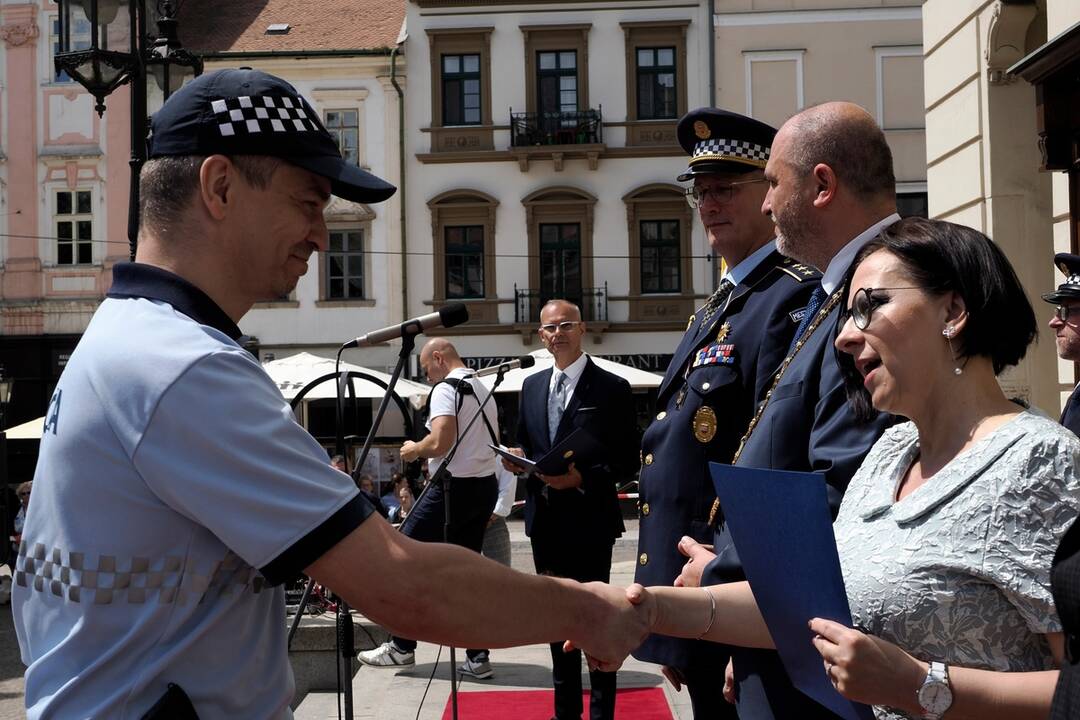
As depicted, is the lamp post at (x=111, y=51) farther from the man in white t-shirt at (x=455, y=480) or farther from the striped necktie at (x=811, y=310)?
the striped necktie at (x=811, y=310)

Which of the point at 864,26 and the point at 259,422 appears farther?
the point at 864,26

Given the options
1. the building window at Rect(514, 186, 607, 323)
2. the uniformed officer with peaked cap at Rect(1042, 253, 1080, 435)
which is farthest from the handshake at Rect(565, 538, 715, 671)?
the building window at Rect(514, 186, 607, 323)

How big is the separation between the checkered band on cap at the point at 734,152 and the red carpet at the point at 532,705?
Answer: 3.84 metres

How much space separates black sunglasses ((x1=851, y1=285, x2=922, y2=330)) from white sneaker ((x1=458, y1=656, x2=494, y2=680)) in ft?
19.6

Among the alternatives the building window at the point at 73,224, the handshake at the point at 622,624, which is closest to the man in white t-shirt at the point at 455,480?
the handshake at the point at 622,624

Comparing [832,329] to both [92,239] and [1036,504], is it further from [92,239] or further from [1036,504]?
[92,239]

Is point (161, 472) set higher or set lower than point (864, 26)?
lower

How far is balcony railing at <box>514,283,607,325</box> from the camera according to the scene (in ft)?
101

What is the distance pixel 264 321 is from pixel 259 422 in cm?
3013

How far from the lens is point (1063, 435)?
2.28 m

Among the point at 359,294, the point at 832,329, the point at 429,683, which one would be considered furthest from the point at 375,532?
the point at 359,294

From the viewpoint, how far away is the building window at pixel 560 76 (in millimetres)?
31094

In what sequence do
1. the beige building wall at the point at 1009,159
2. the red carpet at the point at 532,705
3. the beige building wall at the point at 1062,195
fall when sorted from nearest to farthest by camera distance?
1. the red carpet at the point at 532,705
2. the beige building wall at the point at 1062,195
3. the beige building wall at the point at 1009,159

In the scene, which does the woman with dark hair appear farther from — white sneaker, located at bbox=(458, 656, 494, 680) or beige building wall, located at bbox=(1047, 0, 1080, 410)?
beige building wall, located at bbox=(1047, 0, 1080, 410)
